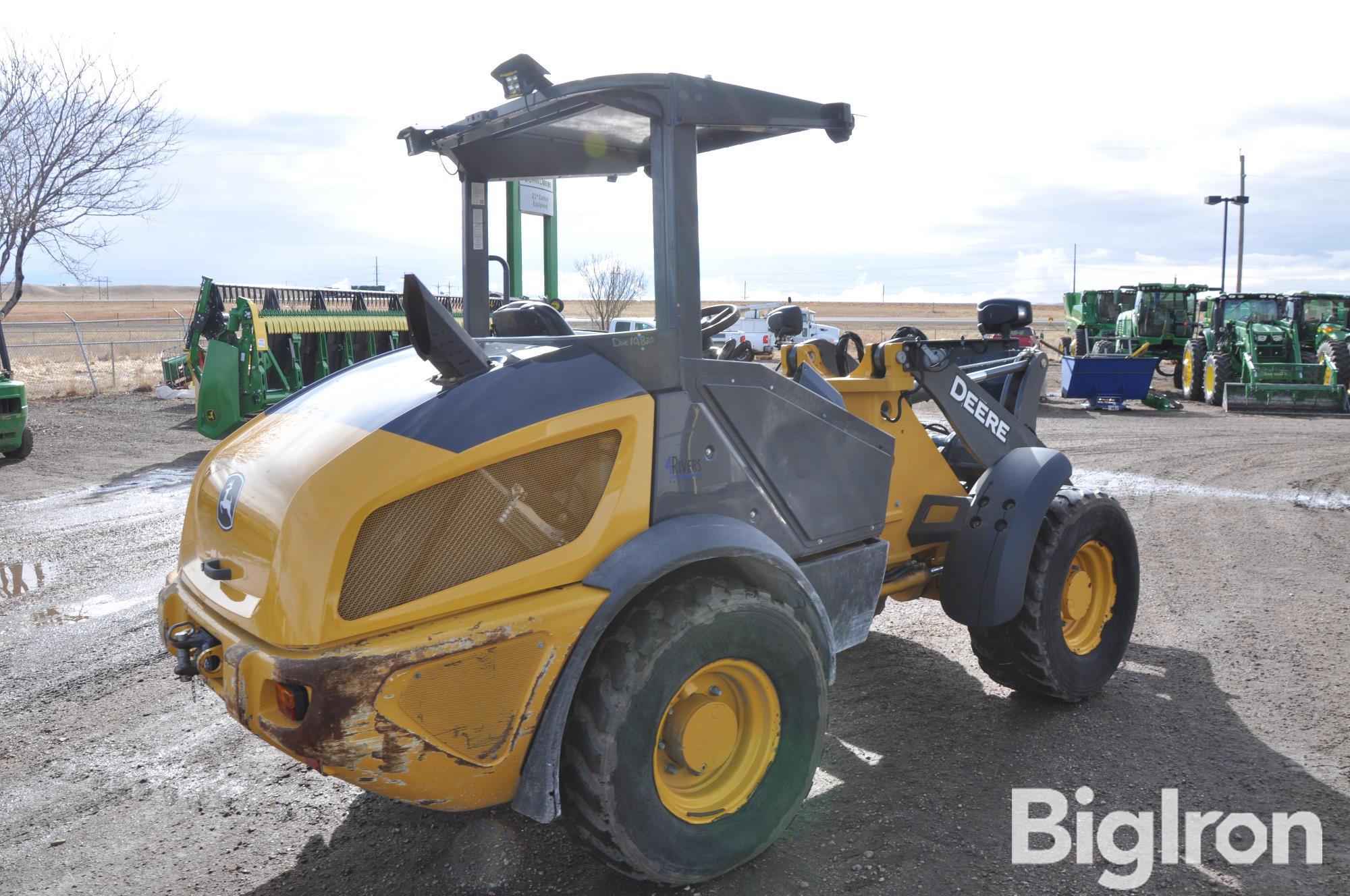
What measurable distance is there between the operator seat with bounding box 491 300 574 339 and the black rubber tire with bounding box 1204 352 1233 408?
1960cm

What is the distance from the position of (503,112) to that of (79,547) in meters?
5.95

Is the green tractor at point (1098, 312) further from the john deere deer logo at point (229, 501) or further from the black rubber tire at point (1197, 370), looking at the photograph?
the john deere deer logo at point (229, 501)

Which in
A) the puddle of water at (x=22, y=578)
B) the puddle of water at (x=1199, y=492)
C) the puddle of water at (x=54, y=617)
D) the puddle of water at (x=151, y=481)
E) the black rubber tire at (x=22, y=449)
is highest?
the black rubber tire at (x=22, y=449)

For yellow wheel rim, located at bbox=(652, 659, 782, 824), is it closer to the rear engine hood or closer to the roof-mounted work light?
the rear engine hood

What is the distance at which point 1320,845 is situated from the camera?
131 inches

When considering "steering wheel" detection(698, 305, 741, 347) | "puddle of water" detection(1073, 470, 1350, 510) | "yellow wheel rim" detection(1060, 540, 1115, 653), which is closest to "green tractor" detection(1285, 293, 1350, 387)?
"puddle of water" detection(1073, 470, 1350, 510)

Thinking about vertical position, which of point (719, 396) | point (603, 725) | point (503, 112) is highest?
point (503, 112)

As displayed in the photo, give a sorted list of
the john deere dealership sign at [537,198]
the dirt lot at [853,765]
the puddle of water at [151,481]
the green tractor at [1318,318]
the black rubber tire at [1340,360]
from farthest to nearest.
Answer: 1. the green tractor at [1318,318]
2. the black rubber tire at [1340,360]
3. the puddle of water at [151,481]
4. the john deere dealership sign at [537,198]
5. the dirt lot at [853,765]

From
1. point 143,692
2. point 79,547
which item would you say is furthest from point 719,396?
point 79,547

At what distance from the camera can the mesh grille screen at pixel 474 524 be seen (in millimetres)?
2494

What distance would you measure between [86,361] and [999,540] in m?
21.2

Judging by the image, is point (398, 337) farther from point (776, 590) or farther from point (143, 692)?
point (776, 590)

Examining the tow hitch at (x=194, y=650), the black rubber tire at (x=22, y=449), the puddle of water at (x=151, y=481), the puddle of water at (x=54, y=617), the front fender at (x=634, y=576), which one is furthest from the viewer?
the black rubber tire at (x=22, y=449)

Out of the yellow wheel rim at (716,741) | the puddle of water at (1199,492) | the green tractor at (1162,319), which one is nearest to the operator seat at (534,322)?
the yellow wheel rim at (716,741)
